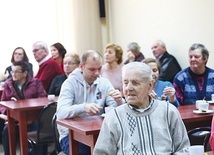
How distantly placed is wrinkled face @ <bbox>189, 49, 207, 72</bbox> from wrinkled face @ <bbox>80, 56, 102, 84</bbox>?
1.21 meters

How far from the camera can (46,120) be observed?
436cm

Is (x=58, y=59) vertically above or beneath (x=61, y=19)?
beneath

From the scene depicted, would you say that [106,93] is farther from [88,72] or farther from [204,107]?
[204,107]

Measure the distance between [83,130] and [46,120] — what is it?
1.38 meters

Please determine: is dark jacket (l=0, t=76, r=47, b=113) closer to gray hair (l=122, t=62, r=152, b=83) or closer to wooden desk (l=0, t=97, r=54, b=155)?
wooden desk (l=0, t=97, r=54, b=155)

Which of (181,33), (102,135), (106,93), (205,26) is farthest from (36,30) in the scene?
(102,135)

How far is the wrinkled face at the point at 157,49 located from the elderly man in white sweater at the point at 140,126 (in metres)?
4.12

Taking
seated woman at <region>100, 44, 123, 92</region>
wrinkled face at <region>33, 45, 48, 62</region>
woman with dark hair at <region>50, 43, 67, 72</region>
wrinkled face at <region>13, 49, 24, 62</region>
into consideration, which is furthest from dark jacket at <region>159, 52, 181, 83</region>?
wrinkled face at <region>13, 49, 24, 62</region>

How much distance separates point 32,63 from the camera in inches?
313

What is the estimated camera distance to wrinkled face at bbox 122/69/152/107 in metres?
2.58

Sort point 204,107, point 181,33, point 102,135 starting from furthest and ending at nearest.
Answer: point 181,33, point 204,107, point 102,135

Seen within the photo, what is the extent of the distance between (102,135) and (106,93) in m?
1.34

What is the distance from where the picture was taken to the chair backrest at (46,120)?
13.9 ft

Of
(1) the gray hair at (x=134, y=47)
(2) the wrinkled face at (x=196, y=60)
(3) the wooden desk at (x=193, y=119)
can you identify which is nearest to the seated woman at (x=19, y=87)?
(2) the wrinkled face at (x=196, y=60)
